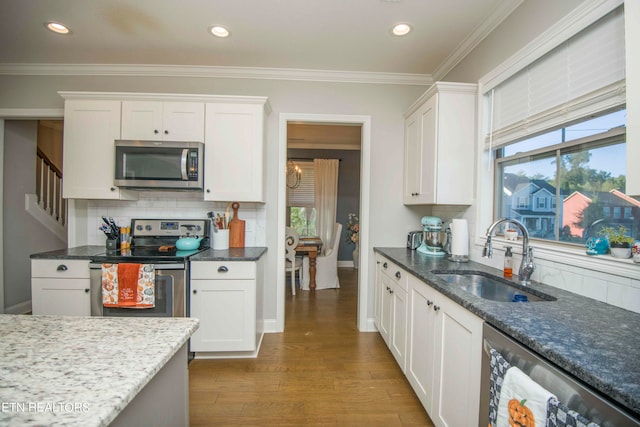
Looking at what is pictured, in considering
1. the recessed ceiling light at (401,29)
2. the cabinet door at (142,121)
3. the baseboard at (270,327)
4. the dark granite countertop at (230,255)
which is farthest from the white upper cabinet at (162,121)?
the baseboard at (270,327)

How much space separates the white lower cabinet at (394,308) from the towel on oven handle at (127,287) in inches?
72.8

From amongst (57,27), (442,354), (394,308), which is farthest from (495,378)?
(57,27)

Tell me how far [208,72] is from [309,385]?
2928 millimetres

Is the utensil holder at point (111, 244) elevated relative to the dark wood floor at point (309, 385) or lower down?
elevated

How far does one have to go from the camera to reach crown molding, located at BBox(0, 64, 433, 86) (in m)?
2.84

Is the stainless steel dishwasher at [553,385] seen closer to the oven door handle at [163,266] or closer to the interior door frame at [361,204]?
the interior door frame at [361,204]

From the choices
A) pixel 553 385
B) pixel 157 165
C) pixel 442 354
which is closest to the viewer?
pixel 553 385

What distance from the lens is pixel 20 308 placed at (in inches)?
128

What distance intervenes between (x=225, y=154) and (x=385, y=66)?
5.67ft

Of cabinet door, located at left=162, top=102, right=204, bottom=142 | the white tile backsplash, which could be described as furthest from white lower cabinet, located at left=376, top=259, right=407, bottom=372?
cabinet door, located at left=162, top=102, right=204, bottom=142

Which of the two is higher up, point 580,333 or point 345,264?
point 580,333

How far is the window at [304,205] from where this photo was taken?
6.22m

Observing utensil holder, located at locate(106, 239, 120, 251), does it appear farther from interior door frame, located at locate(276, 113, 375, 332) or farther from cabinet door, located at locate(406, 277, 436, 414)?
cabinet door, located at locate(406, 277, 436, 414)

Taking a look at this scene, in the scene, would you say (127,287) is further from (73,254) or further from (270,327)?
(270,327)
